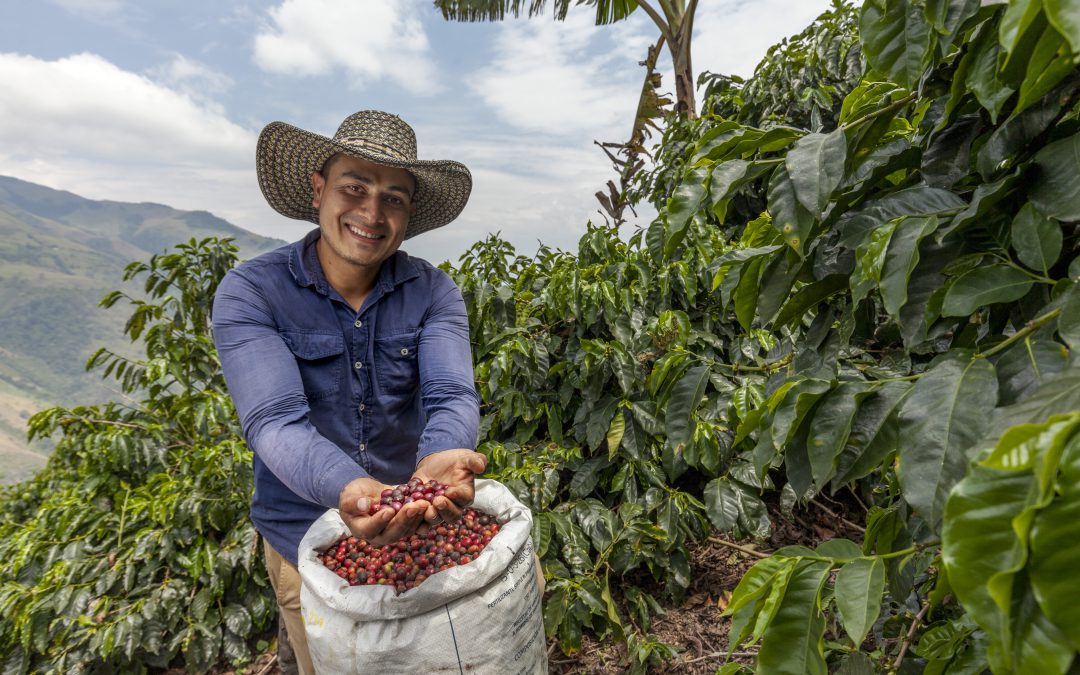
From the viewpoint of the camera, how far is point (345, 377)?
1.59m

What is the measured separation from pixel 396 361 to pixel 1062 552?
1.45m

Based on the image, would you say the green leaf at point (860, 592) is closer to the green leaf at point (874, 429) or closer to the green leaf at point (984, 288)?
the green leaf at point (874, 429)

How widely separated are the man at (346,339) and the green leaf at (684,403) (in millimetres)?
435

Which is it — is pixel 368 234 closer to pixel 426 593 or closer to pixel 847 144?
pixel 426 593

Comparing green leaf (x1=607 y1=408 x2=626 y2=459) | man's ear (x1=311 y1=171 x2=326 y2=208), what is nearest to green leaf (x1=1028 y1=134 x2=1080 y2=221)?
man's ear (x1=311 y1=171 x2=326 y2=208)

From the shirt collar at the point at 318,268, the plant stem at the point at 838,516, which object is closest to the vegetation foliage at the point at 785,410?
the plant stem at the point at 838,516

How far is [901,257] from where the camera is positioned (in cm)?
67

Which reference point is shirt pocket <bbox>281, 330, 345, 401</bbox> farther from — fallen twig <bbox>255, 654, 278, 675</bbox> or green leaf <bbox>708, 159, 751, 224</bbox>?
fallen twig <bbox>255, 654, 278, 675</bbox>

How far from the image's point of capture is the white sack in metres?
1.19

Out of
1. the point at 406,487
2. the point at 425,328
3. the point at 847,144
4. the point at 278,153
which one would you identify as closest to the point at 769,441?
the point at 847,144

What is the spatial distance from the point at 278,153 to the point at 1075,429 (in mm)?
Answer: 1841

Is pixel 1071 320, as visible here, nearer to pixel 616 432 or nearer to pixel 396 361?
pixel 396 361

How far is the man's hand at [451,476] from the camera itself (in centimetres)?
Result: 121

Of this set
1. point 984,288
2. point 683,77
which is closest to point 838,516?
point 984,288
